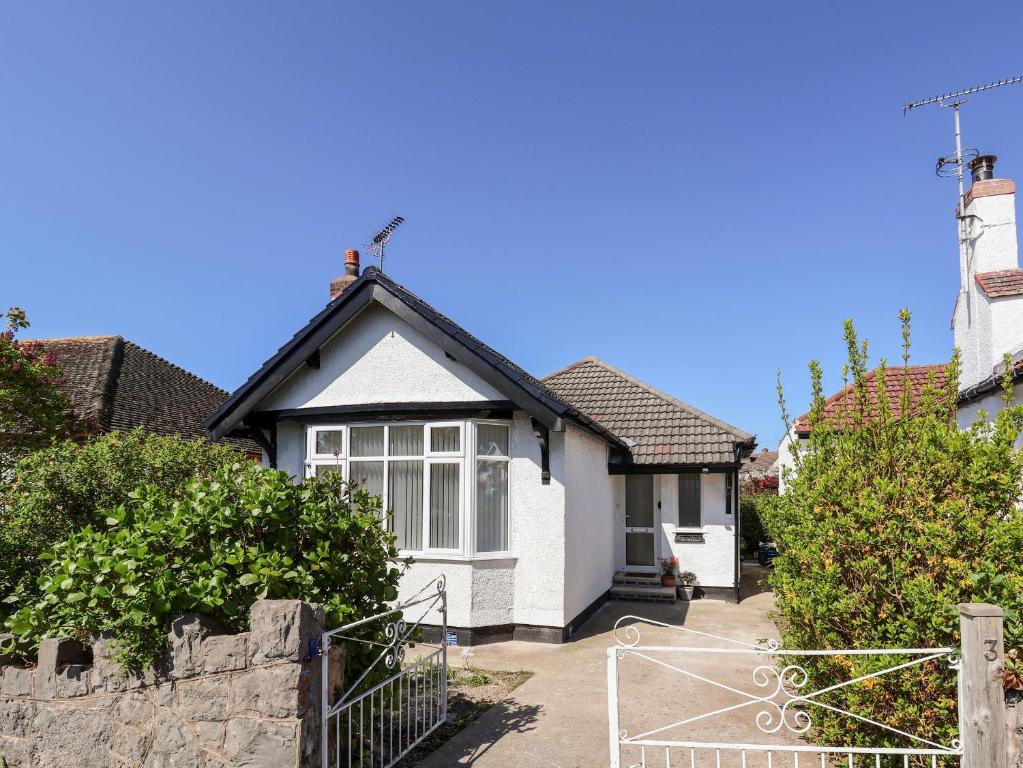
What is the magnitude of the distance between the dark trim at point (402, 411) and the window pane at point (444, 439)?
8.6 inches

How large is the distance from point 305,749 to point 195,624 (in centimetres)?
111

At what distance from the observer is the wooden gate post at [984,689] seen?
3254mm

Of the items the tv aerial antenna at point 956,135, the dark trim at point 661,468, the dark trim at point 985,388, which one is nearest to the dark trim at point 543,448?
the dark trim at point 661,468

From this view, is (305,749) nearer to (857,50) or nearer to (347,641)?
(347,641)

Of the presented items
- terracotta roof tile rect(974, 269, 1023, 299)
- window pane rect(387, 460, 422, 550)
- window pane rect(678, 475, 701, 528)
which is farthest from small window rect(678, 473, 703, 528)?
window pane rect(387, 460, 422, 550)

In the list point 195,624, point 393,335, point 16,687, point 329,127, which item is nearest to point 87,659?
point 16,687

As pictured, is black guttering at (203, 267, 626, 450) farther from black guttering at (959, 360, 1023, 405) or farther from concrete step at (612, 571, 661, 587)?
black guttering at (959, 360, 1023, 405)

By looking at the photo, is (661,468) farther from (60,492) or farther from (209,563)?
(60,492)

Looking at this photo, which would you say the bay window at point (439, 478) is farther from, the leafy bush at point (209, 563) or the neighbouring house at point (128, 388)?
the neighbouring house at point (128, 388)

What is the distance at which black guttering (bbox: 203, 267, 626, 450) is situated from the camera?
8.44 meters

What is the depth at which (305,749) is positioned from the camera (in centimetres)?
367

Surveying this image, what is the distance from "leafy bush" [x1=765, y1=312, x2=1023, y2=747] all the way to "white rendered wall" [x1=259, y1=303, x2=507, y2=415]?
510cm

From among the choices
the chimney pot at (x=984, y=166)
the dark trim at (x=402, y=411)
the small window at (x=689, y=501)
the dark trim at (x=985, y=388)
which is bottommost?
the small window at (x=689, y=501)

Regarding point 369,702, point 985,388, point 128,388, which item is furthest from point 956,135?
point 128,388
